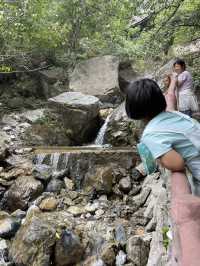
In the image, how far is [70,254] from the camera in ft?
17.8

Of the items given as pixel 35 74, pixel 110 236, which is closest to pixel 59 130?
pixel 35 74

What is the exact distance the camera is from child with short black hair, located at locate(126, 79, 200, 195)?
4.89 feet

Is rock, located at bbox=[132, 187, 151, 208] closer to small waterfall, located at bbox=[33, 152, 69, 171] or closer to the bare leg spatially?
small waterfall, located at bbox=[33, 152, 69, 171]

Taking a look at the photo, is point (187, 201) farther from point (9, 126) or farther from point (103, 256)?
point (9, 126)

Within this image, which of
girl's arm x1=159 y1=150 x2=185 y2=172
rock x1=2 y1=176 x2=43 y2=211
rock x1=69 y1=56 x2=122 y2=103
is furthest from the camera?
rock x1=69 y1=56 x2=122 y2=103

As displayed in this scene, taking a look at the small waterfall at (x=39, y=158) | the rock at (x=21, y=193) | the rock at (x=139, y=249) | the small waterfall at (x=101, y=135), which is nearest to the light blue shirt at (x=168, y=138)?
the rock at (x=139, y=249)

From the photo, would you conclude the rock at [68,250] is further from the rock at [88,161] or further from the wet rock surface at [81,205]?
the rock at [88,161]

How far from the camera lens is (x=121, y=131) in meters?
10.2

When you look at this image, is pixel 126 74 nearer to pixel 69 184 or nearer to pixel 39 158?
pixel 39 158

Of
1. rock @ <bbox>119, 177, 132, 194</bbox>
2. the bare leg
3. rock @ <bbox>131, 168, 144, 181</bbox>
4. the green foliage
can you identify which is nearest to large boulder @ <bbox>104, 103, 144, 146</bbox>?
the green foliage

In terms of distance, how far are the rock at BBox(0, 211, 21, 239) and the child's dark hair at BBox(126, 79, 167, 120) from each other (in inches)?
200

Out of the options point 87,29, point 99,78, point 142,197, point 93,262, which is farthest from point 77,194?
point 87,29

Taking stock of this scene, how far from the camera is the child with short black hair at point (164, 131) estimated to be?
1490 mm

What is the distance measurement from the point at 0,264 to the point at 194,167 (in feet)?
15.6
